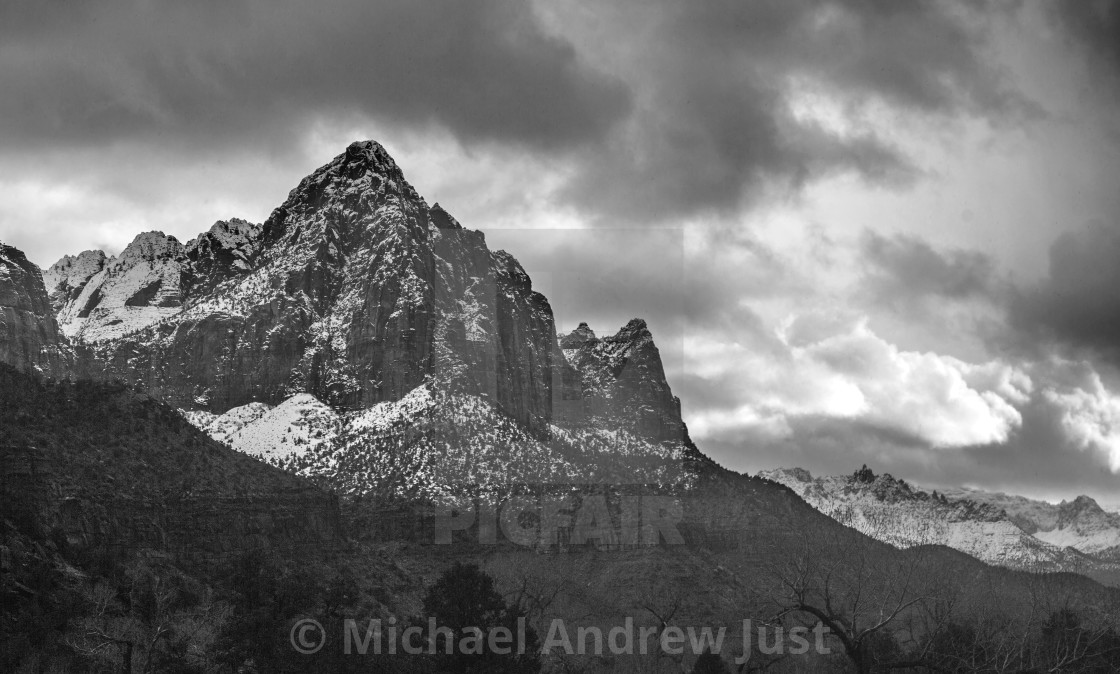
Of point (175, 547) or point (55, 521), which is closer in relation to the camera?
point (55, 521)

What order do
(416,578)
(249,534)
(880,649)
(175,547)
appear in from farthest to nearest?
(416,578) → (249,534) → (175,547) → (880,649)

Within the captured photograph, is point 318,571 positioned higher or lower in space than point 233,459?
lower

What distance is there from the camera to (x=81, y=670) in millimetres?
93812

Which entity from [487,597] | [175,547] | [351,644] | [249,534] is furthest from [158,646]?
[249,534]

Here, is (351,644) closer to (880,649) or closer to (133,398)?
(880,649)

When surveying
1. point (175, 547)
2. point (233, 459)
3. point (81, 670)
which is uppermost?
point (233, 459)

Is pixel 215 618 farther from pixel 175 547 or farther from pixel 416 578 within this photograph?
pixel 416 578

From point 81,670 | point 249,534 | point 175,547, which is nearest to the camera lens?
point 81,670

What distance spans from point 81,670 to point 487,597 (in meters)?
30.3

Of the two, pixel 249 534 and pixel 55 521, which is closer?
pixel 55 521

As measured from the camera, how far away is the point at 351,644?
4456 inches

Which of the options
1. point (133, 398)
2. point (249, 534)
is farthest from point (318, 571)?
point (133, 398)

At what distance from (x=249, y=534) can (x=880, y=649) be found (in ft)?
299

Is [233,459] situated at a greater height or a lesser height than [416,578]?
greater
